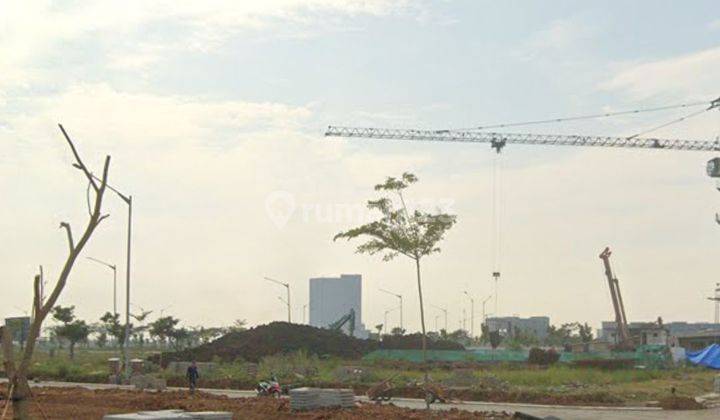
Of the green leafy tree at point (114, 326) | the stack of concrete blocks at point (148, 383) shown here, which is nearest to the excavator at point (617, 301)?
the green leafy tree at point (114, 326)

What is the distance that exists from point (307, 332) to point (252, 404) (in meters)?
57.4

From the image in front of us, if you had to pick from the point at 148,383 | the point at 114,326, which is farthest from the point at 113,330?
the point at 148,383

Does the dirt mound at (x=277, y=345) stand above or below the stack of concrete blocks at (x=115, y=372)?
above

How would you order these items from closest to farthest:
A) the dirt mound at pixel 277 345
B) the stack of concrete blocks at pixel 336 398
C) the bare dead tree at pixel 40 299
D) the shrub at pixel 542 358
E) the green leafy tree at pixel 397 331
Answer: the bare dead tree at pixel 40 299 → the stack of concrete blocks at pixel 336 398 → the shrub at pixel 542 358 → the dirt mound at pixel 277 345 → the green leafy tree at pixel 397 331

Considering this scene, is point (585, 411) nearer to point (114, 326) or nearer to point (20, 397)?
point (20, 397)

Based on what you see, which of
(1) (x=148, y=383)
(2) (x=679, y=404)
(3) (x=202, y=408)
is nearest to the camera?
(3) (x=202, y=408)

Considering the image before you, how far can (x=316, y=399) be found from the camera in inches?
1145

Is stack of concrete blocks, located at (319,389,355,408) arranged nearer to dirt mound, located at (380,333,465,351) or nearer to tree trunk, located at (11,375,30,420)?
tree trunk, located at (11,375,30,420)

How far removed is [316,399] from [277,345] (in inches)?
2176

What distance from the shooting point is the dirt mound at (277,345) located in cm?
7912

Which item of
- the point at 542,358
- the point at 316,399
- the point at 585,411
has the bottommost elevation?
the point at 585,411

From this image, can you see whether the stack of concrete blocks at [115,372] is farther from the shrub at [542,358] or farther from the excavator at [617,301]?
the excavator at [617,301]

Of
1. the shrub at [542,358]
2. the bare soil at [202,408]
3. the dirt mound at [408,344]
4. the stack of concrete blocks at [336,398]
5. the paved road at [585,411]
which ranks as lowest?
the paved road at [585,411]

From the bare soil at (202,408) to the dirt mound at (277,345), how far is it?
41.1 metres
